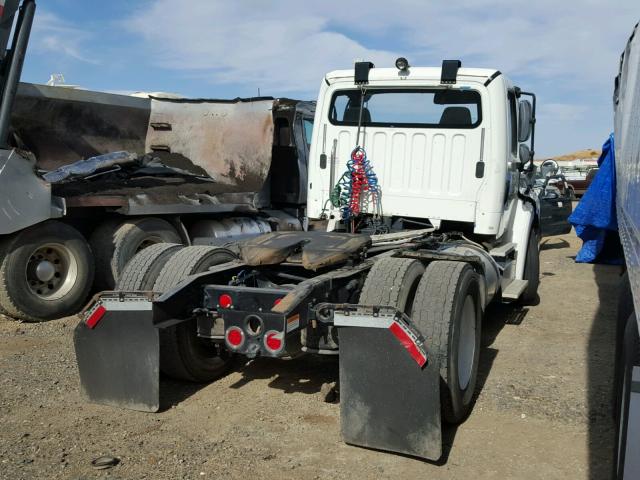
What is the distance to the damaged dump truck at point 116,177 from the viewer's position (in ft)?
20.5

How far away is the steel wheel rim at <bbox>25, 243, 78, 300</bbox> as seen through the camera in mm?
6430

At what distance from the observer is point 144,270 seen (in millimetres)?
4508

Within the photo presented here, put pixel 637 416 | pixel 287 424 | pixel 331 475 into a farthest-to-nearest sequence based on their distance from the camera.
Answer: pixel 287 424 < pixel 331 475 < pixel 637 416

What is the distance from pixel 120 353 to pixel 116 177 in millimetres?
4464

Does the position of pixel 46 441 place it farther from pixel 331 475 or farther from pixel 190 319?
pixel 331 475

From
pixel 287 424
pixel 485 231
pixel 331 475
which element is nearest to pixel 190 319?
pixel 287 424

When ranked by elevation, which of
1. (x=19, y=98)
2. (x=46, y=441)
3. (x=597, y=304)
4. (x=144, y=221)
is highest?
(x=19, y=98)

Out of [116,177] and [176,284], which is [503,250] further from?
[116,177]

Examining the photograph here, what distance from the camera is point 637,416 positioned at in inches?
90.6

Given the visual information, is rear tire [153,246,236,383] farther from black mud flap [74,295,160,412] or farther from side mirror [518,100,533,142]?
side mirror [518,100,533,142]

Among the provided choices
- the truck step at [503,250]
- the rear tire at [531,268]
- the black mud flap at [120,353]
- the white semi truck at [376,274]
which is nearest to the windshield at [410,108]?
the white semi truck at [376,274]

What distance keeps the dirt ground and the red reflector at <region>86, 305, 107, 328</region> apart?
59 centimetres

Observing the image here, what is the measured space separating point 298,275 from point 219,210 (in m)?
3.73

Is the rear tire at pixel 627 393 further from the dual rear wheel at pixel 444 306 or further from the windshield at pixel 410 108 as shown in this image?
the windshield at pixel 410 108
